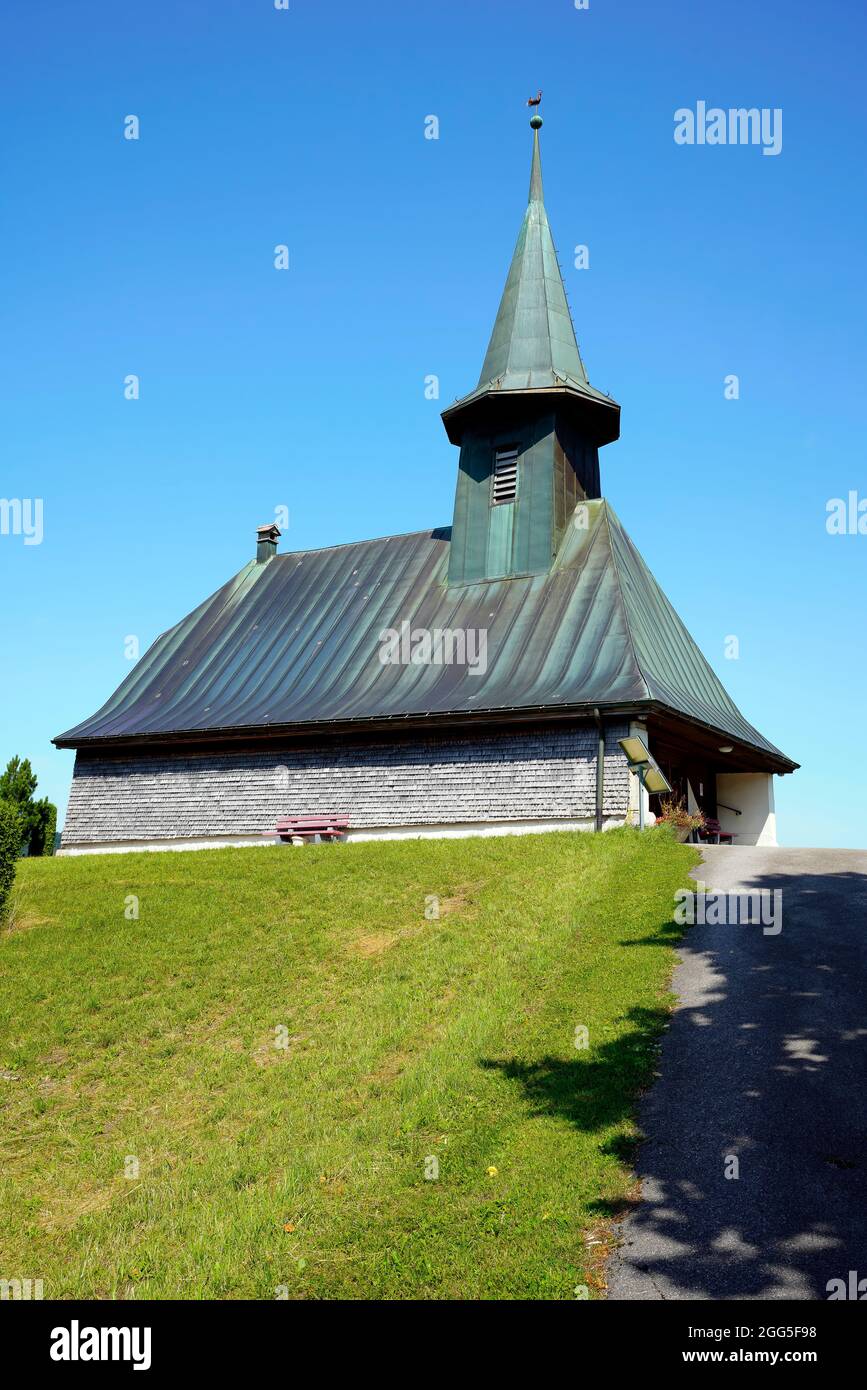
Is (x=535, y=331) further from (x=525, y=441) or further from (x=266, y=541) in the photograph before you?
(x=266, y=541)

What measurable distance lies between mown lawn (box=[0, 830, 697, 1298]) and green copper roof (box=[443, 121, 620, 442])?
12.3 metres

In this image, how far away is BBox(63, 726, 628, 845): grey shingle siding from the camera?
20.0m

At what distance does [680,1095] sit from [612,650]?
13156mm

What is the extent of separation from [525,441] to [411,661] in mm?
5778

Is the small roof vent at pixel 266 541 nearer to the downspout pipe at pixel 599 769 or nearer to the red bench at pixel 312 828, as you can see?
the red bench at pixel 312 828

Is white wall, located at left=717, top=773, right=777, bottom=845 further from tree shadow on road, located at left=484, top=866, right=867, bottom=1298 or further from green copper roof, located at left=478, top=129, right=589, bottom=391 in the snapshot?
tree shadow on road, located at left=484, top=866, right=867, bottom=1298

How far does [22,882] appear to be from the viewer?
58.8 ft

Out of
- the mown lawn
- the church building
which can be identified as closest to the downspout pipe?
the church building

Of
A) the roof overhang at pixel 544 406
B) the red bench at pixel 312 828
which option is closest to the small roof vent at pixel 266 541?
the roof overhang at pixel 544 406

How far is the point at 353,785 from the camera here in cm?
2200

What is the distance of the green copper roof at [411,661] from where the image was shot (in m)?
20.8

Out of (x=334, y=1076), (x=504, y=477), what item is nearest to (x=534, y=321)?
(x=504, y=477)

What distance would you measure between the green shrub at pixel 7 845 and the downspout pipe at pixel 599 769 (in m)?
9.76
